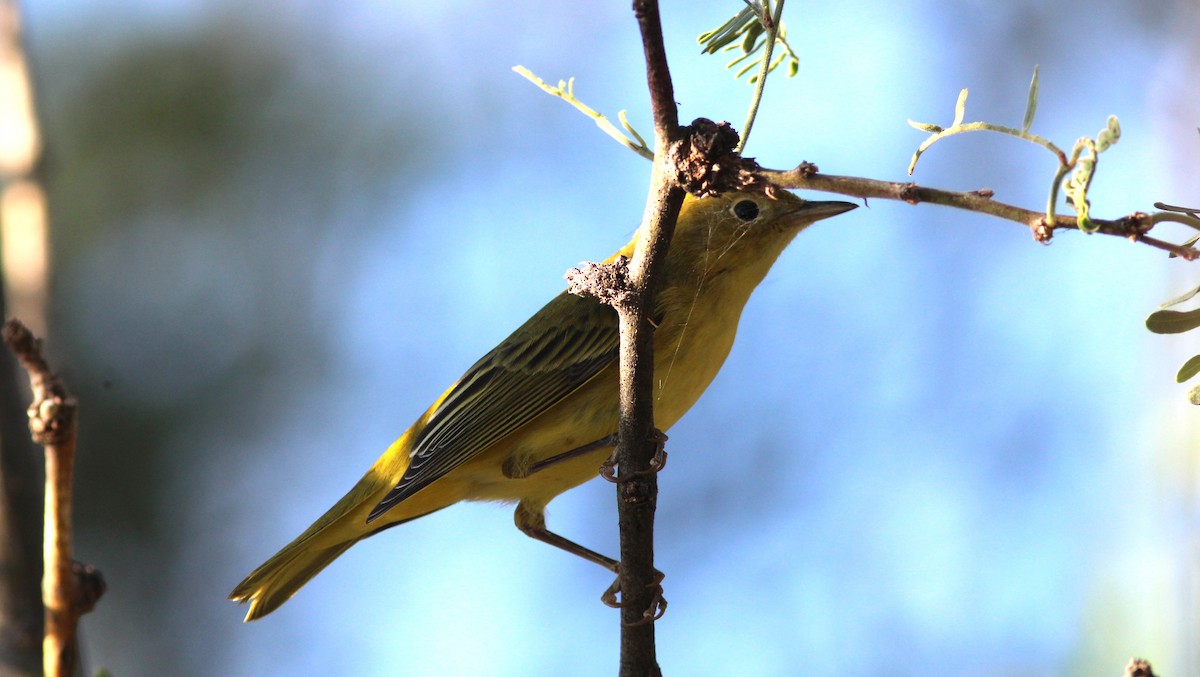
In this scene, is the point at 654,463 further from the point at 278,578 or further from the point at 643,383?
the point at 278,578

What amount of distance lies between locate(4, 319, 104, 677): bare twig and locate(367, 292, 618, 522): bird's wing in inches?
78.8

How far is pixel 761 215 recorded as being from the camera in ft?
13.4

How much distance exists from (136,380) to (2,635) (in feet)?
17.3

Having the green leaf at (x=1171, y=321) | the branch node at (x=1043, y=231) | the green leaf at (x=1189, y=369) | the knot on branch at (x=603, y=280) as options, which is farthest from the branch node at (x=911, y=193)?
the knot on branch at (x=603, y=280)

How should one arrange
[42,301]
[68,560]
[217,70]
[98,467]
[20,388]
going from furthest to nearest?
1. [217,70]
2. [98,467]
3. [42,301]
4. [20,388]
5. [68,560]

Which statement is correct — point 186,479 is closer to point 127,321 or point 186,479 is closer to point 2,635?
point 127,321

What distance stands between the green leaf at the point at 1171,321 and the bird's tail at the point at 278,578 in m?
→ 3.19

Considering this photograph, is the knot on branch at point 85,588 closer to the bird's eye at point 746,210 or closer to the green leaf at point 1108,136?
the green leaf at point 1108,136

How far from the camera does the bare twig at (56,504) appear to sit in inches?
72.3

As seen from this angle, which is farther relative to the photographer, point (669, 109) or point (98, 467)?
point (98, 467)

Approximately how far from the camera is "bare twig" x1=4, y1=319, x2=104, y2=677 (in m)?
1.84

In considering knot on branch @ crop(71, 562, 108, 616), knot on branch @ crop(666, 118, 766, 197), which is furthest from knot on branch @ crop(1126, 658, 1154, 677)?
knot on branch @ crop(71, 562, 108, 616)

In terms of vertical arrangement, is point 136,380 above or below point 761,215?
above

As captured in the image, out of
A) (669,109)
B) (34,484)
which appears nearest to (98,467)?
(34,484)
